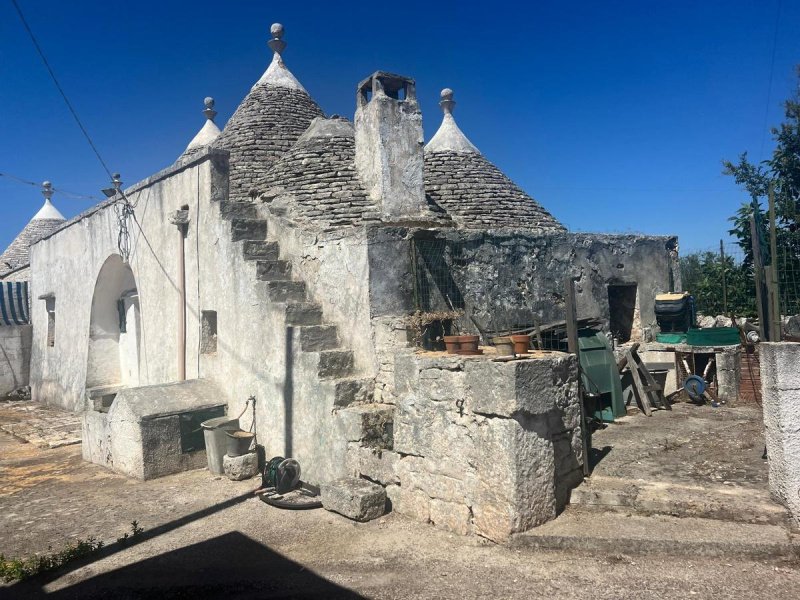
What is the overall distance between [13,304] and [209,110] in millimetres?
8083

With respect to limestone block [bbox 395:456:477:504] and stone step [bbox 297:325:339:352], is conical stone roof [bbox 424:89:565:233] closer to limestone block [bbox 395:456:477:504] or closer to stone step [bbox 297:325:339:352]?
stone step [bbox 297:325:339:352]

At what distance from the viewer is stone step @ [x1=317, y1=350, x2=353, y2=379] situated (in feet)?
20.9

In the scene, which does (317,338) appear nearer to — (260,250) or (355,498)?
(260,250)

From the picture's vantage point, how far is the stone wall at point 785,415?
13.3 feet

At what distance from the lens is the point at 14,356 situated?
1573 cm

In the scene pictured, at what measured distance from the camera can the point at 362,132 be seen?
8.76 m

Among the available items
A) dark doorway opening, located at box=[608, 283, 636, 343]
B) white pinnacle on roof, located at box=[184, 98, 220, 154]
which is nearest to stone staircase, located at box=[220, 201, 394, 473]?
dark doorway opening, located at box=[608, 283, 636, 343]

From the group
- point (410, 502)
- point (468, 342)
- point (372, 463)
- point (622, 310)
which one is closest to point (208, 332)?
point (372, 463)

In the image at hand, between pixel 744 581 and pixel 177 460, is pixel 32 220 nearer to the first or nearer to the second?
pixel 177 460

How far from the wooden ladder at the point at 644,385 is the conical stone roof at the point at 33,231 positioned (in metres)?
20.0

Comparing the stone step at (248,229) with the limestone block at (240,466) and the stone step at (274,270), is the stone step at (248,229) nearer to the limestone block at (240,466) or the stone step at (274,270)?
the stone step at (274,270)

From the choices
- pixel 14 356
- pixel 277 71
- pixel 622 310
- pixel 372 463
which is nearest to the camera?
pixel 372 463

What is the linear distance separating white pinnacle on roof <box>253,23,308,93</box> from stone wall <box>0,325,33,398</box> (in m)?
9.55

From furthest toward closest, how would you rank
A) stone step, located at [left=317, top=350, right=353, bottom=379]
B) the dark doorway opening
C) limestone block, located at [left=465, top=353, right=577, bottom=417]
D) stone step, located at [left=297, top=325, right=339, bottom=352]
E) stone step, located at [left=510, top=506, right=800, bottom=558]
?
the dark doorway opening → stone step, located at [left=297, top=325, right=339, bottom=352] → stone step, located at [left=317, top=350, right=353, bottom=379] → limestone block, located at [left=465, top=353, right=577, bottom=417] → stone step, located at [left=510, top=506, right=800, bottom=558]
